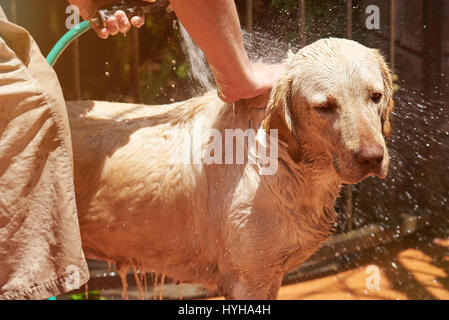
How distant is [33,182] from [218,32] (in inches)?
21.9

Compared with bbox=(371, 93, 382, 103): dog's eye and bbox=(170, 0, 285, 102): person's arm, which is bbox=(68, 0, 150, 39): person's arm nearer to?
bbox=(170, 0, 285, 102): person's arm

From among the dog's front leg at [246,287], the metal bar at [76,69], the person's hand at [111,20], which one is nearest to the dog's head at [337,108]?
the dog's front leg at [246,287]

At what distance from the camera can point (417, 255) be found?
2598 mm

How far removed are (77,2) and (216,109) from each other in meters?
0.54

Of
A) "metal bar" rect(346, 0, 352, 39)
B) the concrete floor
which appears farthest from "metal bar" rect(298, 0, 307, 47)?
the concrete floor

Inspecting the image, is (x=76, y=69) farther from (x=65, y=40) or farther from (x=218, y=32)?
(x=218, y=32)

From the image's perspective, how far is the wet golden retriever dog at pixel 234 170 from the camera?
1203mm

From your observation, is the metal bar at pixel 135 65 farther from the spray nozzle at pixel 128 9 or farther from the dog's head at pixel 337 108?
the dog's head at pixel 337 108

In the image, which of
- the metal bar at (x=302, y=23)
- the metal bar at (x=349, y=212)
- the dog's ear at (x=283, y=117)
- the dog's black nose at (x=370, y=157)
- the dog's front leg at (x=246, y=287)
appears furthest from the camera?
the metal bar at (x=349, y=212)

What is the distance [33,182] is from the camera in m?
1.17

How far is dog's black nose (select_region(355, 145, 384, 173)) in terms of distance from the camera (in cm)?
113

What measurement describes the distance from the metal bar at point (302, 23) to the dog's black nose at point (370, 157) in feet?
2.05

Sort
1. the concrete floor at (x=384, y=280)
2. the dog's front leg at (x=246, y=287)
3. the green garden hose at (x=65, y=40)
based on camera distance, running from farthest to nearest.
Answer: the concrete floor at (x=384, y=280) < the green garden hose at (x=65, y=40) < the dog's front leg at (x=246, y=287)

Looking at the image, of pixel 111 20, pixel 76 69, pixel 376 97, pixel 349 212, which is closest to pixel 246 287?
pixel 376 97
